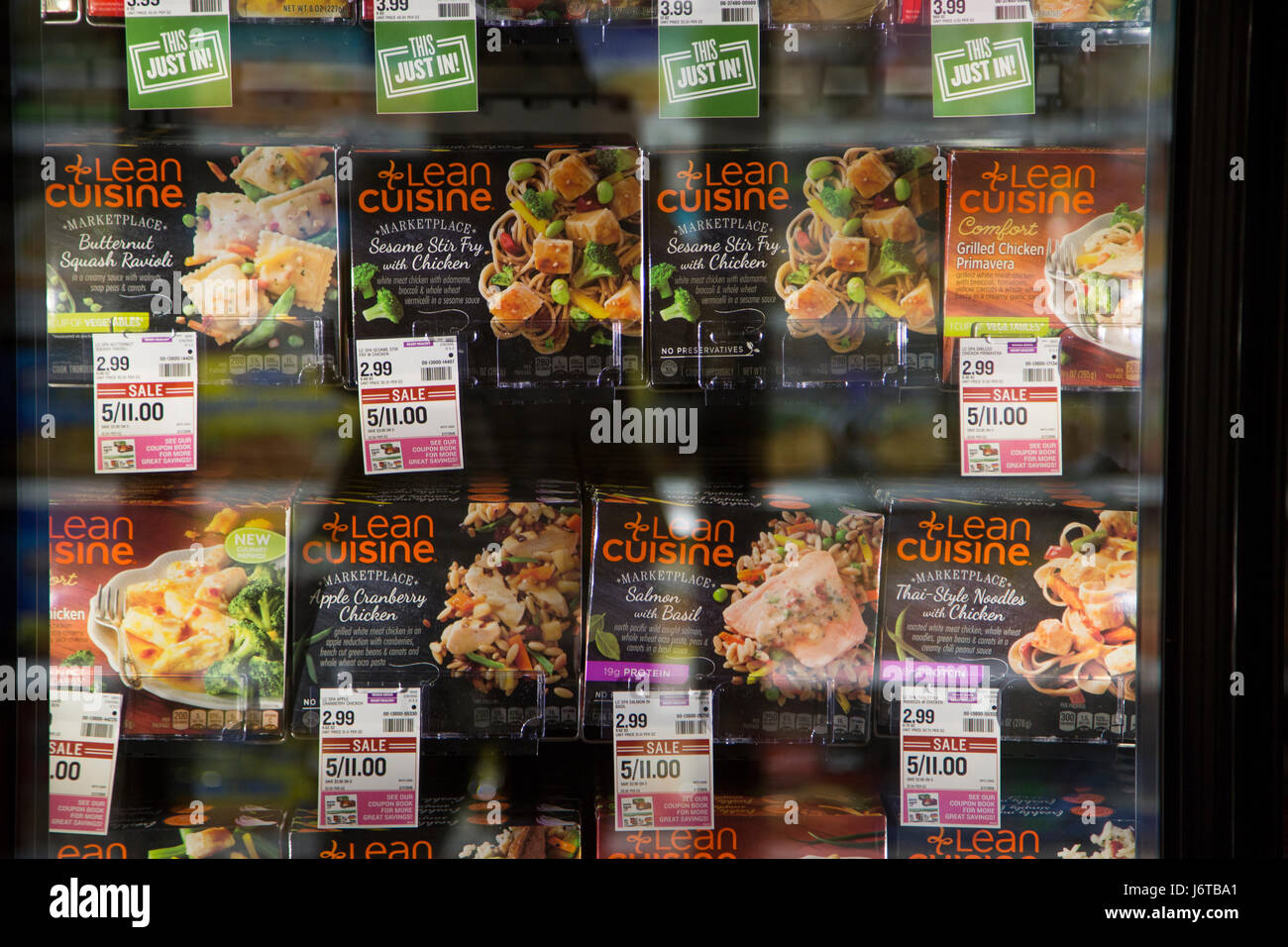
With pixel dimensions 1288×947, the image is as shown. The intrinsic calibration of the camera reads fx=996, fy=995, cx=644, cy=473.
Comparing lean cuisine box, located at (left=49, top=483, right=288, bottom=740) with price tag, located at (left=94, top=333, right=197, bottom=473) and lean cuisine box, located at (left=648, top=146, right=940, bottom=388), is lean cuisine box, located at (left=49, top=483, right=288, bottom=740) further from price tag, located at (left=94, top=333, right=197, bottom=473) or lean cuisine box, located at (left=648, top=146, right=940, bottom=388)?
lean cuisine box, located at (left=648, top=146, right=940, bottom=388)

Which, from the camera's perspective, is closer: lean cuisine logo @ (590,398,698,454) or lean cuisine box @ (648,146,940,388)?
lean cuisine box @ (648,146,940,388)

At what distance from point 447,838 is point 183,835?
0.40 m

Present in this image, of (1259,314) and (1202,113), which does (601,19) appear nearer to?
(1202,113)

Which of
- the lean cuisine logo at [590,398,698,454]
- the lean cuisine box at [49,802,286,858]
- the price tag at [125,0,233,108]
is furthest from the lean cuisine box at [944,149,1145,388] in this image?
the lean cuisine box at [49,802,286,858]

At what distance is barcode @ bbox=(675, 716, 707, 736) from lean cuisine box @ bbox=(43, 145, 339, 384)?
28.1 inches

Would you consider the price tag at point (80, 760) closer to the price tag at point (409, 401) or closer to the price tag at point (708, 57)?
the price tag at point (409, 401)

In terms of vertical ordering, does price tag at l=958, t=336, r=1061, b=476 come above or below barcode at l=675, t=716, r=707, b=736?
above

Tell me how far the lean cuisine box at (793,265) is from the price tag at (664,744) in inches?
18.2

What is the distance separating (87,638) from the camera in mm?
1428

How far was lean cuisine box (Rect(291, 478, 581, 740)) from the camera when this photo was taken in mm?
1435

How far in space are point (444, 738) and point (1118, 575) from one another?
0.99 metres

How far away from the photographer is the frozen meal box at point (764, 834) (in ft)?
4.86
